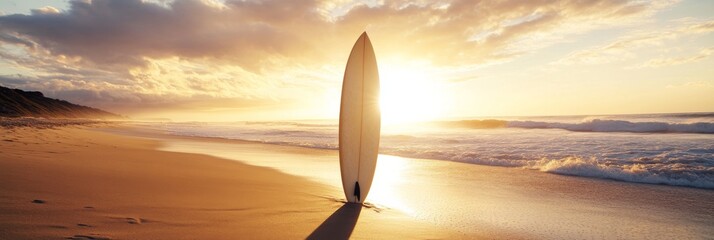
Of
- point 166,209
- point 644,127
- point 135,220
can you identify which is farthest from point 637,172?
point 644,127

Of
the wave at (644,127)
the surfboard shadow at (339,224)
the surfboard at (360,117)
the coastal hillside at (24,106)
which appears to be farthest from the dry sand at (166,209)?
the coastal hillside at (24,106)

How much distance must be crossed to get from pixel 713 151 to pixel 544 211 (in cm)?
806

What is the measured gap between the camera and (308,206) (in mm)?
4426

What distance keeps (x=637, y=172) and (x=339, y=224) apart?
6.79 metres

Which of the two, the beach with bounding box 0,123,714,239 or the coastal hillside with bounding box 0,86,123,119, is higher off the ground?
the coastal hillside with bounding box 0,86,123,119

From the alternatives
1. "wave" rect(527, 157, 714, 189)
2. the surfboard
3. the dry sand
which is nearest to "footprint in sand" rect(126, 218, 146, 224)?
the dry sand

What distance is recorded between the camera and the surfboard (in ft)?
16.4

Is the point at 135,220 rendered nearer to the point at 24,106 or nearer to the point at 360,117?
the point at 360,117

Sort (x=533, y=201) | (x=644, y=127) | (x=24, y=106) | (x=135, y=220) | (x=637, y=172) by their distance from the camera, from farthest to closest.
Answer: (x=24, y=106) → (x=644, y=127) → (x=637, y=172) → (x=533, y=201) → (x=135, y=220)

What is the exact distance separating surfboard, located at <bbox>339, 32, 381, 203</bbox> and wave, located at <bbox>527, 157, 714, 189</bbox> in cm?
509

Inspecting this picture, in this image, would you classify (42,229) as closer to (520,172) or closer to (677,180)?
(520,172)

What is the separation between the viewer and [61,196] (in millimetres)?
3766

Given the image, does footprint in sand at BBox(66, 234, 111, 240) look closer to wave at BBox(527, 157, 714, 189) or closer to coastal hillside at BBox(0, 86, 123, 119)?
wave at BBox(527, 157, 714, 189)

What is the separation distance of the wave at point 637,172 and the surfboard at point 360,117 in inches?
200
